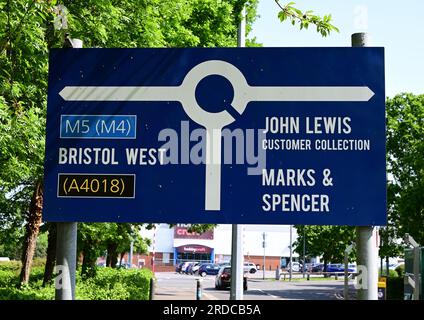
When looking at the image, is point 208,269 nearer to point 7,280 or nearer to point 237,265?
point 7,280

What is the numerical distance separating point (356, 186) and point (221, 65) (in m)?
1.12

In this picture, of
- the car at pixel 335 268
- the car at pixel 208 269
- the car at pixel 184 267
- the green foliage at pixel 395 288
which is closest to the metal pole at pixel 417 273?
the green foliage at pixel 395 288

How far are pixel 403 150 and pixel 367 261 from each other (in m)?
38.3

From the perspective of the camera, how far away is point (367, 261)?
3.60 metres

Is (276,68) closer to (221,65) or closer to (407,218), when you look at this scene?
(221,65)

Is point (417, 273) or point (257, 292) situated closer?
point (417, 273)

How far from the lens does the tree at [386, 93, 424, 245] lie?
35406mm

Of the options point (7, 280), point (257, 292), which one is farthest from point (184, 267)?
point (7, 280)

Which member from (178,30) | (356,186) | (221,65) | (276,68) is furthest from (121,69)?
(178,30)

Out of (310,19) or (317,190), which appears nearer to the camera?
(317,190)

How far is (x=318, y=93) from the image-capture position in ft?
12.1

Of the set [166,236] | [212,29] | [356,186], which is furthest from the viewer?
[166,236]

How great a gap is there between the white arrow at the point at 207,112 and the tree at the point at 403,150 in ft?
106

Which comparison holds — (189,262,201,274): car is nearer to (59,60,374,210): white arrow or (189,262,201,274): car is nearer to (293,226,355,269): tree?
(293,226,355,269): tree
